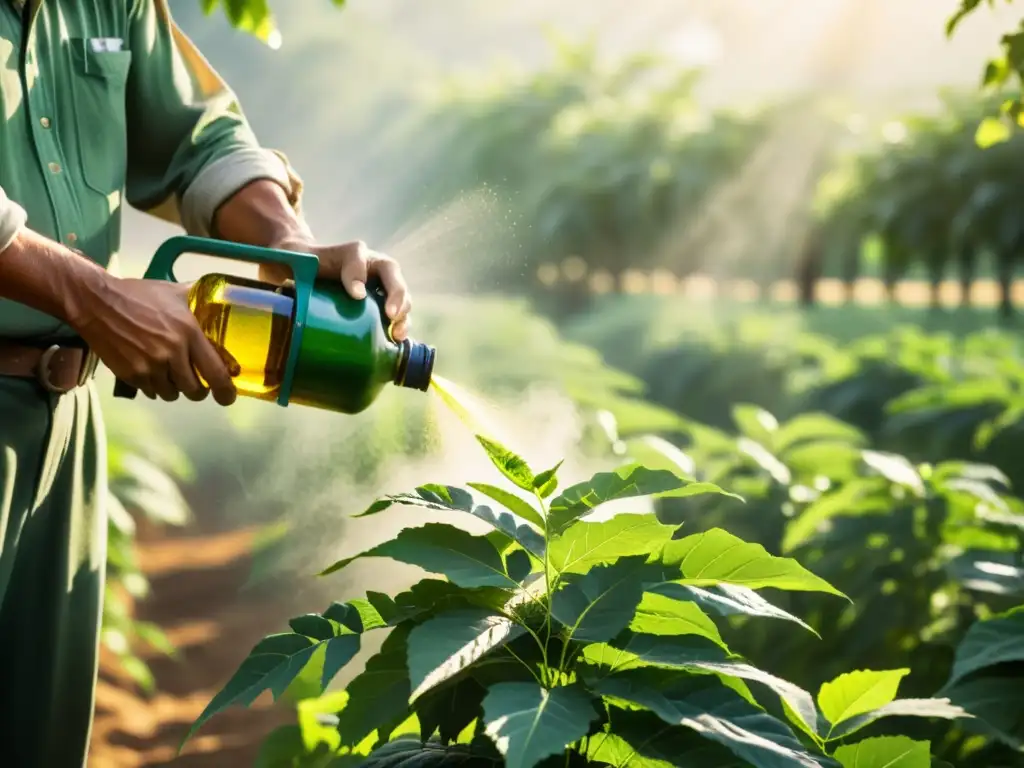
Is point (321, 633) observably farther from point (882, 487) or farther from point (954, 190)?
point (954, 190)

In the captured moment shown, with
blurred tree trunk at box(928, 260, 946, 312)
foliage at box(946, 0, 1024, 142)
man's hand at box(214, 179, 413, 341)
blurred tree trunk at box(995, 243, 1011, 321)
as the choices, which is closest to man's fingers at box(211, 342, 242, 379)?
man's hand at box(214, 179, 413, 341)

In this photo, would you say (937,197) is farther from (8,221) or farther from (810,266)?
(8,221)

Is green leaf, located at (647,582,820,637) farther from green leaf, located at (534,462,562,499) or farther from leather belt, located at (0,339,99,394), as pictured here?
leather belt, located at (0,339,99,394)

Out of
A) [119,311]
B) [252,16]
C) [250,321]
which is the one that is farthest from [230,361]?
[252,16]

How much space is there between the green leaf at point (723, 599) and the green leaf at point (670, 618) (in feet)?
0.09

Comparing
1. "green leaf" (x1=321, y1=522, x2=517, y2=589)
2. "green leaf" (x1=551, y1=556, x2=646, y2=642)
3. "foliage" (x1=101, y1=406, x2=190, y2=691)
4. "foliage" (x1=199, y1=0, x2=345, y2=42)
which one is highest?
"foliage" (x1=199, y1=0, x2=345, y2=42)

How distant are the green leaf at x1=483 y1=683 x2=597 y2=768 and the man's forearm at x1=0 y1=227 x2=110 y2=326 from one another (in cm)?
69

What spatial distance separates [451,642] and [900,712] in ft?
1.99

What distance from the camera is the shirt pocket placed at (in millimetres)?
1621

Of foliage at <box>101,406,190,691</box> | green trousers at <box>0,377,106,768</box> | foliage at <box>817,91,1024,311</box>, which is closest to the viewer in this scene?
green trousers at <box>0,377,106,768</box>

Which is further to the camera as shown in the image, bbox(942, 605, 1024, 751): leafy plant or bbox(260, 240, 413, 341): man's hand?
bbox(942, 605, 1024, 751): leafy plant

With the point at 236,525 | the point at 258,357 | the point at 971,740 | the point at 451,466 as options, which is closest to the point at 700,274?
the point at 236,525

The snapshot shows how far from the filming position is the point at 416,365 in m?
1.51

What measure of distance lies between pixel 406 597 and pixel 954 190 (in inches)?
301
